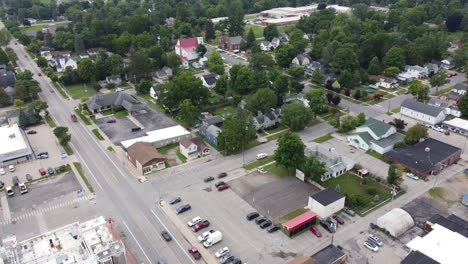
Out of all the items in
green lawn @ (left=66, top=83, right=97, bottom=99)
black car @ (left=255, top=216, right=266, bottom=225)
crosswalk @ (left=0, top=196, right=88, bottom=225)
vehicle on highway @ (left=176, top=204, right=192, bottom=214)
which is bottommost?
black car @ (left=255, top=216, right=266, bottom=225)

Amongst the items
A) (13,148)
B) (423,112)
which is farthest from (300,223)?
(13,148)

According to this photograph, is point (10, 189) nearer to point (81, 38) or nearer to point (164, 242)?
point (164, 242)

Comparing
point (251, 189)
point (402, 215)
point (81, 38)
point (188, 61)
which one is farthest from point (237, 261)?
point (81, 38)

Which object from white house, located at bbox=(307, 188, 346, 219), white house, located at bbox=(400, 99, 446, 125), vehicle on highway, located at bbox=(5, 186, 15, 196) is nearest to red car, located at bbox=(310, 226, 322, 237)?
white house, located at bbox=(307, 188, 346, 219)

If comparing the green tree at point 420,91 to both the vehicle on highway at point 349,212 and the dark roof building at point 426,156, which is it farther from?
the vehicle on highway at point 349,212

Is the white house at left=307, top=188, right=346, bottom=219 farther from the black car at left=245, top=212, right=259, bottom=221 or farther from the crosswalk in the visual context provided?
the crosswalk

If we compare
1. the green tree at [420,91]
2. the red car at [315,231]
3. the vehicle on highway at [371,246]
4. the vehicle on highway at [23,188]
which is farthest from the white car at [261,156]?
the green tree at [420,91]
